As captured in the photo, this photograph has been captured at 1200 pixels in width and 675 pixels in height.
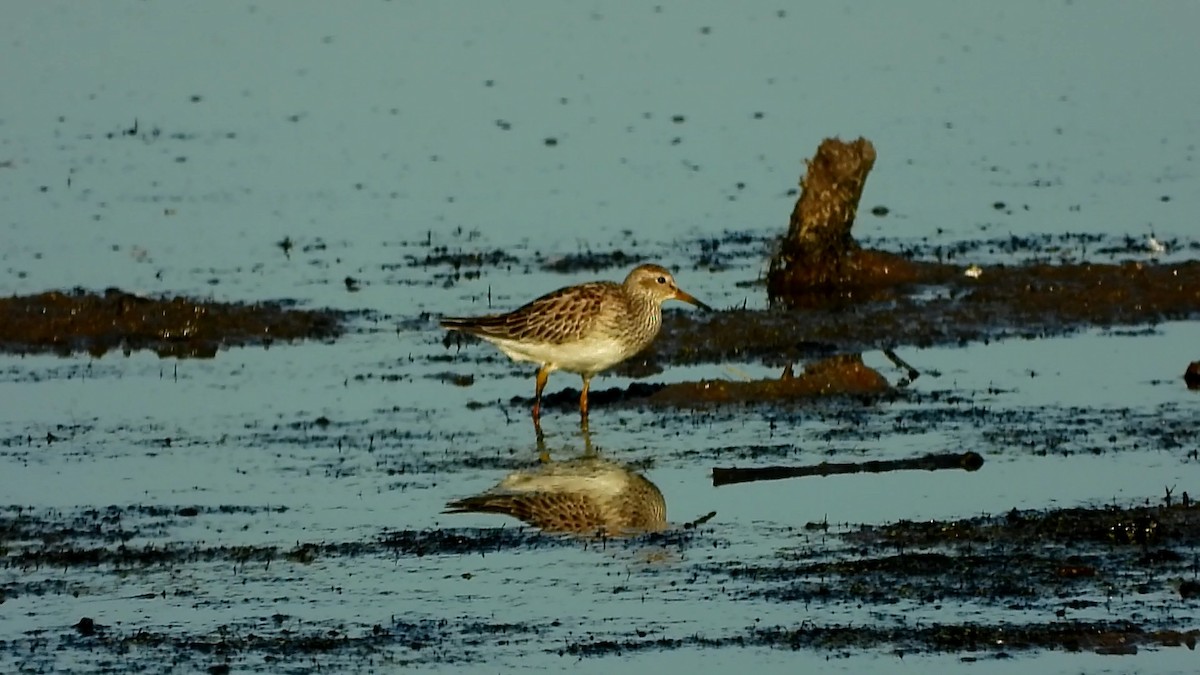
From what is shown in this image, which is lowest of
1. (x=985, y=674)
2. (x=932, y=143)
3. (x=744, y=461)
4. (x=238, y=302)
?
(x=985, y=674)

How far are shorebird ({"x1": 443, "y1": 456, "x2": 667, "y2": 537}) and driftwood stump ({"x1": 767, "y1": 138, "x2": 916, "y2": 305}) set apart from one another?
205 inches

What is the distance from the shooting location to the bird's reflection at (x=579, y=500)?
12016 mm

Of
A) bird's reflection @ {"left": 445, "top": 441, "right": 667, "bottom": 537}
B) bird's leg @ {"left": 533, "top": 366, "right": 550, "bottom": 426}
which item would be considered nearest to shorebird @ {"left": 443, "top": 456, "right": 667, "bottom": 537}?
bird's reflection @ {"left": 445, "top": 441, "right": 667, "bottom": 537}

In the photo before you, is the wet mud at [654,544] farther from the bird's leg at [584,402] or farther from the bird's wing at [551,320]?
the bird's wing at [551,320]

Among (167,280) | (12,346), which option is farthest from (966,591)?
(167,280)

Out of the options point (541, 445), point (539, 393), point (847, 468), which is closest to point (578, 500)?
point (847, 468)

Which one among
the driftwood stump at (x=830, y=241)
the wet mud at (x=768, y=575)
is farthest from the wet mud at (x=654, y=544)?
the driftwood stump at (x=830, y=241)

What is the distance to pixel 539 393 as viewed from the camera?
49.4 ft

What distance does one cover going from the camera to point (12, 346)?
1683 centimetres

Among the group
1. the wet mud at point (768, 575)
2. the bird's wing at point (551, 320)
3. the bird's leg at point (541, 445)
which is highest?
the bird's wing at point (551, 320)

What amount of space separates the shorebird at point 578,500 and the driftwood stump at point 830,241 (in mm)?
5218

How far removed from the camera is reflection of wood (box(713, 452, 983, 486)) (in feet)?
41.7

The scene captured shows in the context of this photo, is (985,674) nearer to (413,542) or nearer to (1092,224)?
(413,542)

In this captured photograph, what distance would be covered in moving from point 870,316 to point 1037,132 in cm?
819
